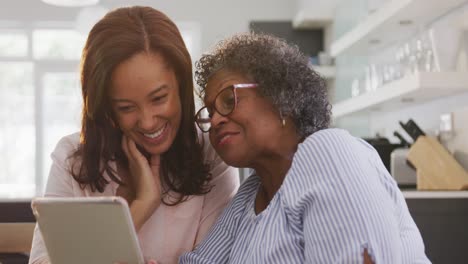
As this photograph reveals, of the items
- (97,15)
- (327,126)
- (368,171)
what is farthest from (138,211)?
(97,15)

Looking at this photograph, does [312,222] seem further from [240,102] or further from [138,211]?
[138,211]

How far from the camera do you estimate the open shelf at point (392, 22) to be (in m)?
3.04

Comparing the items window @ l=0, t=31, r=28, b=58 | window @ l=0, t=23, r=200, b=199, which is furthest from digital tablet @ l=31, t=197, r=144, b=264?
window @ l=0, t=31, r=28, b=58

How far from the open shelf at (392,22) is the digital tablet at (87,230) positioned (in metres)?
2.15

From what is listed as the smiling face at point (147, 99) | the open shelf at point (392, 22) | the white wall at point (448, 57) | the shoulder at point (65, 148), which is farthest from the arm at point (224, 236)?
the open shelf at point (392, 22)

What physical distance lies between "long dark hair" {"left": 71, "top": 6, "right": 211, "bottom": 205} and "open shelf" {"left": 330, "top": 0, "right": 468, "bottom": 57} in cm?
169

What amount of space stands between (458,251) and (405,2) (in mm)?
1147

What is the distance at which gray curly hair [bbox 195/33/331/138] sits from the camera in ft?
4.19

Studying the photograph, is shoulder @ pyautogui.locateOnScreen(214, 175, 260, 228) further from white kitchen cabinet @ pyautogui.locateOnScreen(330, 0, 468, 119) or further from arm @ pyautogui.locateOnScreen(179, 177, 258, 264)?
white kitchen cabinet @ pyautogui.locateOnScreen(330, 0, 468, 119)

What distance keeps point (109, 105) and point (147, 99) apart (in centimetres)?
12

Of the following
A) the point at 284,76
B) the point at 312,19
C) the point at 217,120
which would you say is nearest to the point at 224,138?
the point at 217,120

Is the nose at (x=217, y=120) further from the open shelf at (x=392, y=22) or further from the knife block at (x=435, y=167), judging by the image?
the open shelf at (x=392, y=22)

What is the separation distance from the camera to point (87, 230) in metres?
1.17

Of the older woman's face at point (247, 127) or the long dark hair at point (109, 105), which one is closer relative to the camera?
the older woman's face at point (247, 127)
